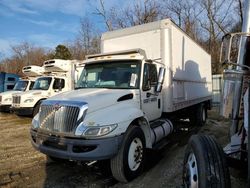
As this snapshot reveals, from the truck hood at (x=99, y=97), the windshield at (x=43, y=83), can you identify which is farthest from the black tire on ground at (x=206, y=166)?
the windshield at (x=43, y=83)

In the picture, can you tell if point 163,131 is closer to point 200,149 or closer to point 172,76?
point 172,76

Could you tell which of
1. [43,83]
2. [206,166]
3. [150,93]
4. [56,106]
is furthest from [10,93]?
[206,166]

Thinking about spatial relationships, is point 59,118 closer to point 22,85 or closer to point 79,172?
point 79,172

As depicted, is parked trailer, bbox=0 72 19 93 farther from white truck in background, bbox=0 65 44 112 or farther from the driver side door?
the driver side door

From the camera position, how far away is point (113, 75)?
240 inches

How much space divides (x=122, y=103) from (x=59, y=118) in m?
1.27

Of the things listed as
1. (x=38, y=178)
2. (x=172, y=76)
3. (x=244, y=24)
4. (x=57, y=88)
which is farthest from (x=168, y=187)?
(x=57, y=88)

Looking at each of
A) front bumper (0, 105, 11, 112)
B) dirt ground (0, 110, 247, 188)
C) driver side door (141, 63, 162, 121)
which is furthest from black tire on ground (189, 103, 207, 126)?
front bumper (0, 105, 11, 112)

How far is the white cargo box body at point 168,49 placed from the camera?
736 centimetres

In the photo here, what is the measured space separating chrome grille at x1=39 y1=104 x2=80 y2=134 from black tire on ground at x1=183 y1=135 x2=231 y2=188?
2.11 m

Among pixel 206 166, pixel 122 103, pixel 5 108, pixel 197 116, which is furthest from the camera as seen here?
pixel 5 108

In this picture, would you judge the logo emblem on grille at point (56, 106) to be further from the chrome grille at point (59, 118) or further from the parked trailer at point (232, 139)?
the parked trailer at point (232, 139)

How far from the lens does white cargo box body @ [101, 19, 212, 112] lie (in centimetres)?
736

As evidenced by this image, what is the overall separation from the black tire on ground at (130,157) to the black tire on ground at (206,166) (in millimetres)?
1535
